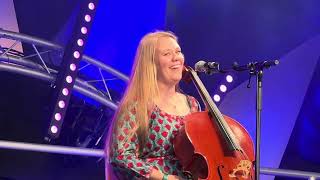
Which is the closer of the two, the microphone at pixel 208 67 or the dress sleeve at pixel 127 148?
the dress sleeve at pixel 127 148

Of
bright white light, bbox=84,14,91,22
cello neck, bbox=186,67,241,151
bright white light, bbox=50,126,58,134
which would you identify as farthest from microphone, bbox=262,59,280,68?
bright white light, bbox=84,14,91,22

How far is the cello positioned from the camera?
2176mm

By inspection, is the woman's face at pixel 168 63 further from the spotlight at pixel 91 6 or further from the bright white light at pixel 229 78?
the bright white light at pixel 229 78

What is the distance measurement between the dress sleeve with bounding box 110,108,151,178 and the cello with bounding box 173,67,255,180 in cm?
18

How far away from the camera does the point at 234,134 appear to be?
7.84ft

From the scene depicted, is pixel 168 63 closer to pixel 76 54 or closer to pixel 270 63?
pixel 270 63

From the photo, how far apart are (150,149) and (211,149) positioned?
Answer: 0.95 feet

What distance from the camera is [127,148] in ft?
7.38

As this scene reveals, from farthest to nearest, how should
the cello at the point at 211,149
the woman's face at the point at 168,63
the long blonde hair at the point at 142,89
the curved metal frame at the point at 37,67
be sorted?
1. the curved metal frame at the point at 37,67
2. the woman's face at the point at 168,63
3. the long blonde hair at the point at 142,89
4. the cello at the point at 211,149

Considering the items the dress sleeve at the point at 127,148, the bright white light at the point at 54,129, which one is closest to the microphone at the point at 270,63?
Answer: the dress sleeve at the point at 127,148

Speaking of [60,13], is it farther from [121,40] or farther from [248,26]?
[248,26]

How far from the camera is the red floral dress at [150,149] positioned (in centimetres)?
221

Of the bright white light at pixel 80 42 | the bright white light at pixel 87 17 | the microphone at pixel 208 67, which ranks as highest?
the bright white light at pixel 87 17

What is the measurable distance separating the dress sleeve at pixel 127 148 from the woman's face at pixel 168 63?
0.79 ft
